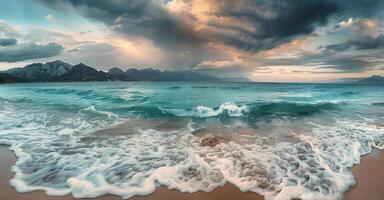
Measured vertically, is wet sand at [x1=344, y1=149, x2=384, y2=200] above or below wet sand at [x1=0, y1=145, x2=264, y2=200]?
above

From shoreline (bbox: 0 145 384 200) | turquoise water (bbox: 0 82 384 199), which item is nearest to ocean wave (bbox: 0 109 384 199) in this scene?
turquoise water (bbox: 0 82 384 199)

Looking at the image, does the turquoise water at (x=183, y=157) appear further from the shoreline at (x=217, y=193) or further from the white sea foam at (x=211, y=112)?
the white sea foam at (x=211, y=112)

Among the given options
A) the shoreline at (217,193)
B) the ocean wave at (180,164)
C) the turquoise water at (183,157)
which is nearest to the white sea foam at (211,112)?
the turquoise water at (183,157)

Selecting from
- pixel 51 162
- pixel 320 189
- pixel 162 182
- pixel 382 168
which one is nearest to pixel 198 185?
pixel 162 182

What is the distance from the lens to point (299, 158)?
638 cm

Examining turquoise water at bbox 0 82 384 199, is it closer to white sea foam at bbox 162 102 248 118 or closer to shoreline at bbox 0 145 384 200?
shoreline at bbox 0 145 384 200

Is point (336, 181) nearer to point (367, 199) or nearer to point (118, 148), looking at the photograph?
point (367, 199)

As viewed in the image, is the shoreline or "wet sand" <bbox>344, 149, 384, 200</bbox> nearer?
the shoreline

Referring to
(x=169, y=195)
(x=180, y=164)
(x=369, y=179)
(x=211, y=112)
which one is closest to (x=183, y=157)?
(x=180, y=164)

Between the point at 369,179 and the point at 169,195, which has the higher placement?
the point at 369,179

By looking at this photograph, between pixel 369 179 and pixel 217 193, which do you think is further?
pixel 369 179

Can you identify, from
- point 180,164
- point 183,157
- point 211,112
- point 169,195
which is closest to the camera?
point 169,195

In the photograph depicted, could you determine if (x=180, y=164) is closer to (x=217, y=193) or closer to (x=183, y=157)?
(x=183, y=157)

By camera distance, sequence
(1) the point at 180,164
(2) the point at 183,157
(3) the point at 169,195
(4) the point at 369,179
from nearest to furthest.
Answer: (3) the point at 169,195, (4) the point at 369,179, (1) the point at 180,164, (2) the point at 183,157
